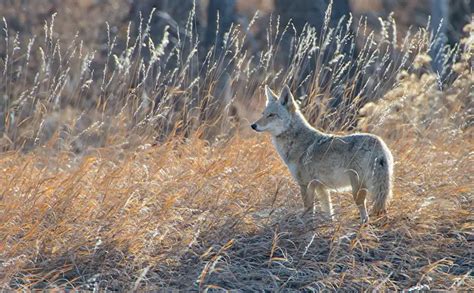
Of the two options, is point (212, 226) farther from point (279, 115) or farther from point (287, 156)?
point (279, 115)

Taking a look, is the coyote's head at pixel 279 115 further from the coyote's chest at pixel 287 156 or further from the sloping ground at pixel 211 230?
the sloping ground at pixel 211 230

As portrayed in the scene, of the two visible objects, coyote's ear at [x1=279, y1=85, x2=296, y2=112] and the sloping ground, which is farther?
coyote's ear at [x1=279, y1=85, x2=296, y2=112]

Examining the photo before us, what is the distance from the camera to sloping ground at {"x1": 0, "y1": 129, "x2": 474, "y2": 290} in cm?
541

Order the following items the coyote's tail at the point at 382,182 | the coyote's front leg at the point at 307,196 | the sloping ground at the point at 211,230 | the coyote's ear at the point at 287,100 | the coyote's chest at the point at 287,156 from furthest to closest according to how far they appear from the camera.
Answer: the coyote's ear at the point at 287,100
the coyote's chest at the point at 287,156
the coyote's front leg at the point at 307,196
the coyote's tail at the point at 382,182
the sloping ground at the point at 211,230

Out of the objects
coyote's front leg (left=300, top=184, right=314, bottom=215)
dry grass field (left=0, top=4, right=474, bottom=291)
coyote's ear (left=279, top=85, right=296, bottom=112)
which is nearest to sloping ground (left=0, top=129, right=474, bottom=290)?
dry grass field (left=0, top=4, right=474, bottom=291)

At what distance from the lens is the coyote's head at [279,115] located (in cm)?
697

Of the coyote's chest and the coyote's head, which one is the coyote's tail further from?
the coyote's head

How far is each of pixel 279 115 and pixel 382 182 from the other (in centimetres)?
115

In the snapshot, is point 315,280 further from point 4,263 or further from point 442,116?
point 442,116

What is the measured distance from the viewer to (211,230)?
19.4 ft

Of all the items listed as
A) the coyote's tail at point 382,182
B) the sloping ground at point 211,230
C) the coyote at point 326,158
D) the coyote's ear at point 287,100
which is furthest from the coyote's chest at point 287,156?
the coyote's tail at point 382,182

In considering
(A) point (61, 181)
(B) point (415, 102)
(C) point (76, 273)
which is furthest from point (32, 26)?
(C) point (76, 273)

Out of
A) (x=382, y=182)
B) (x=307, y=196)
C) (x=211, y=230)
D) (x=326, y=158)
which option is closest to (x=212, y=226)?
(x=211, y=230)

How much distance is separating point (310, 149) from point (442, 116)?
2757mm
